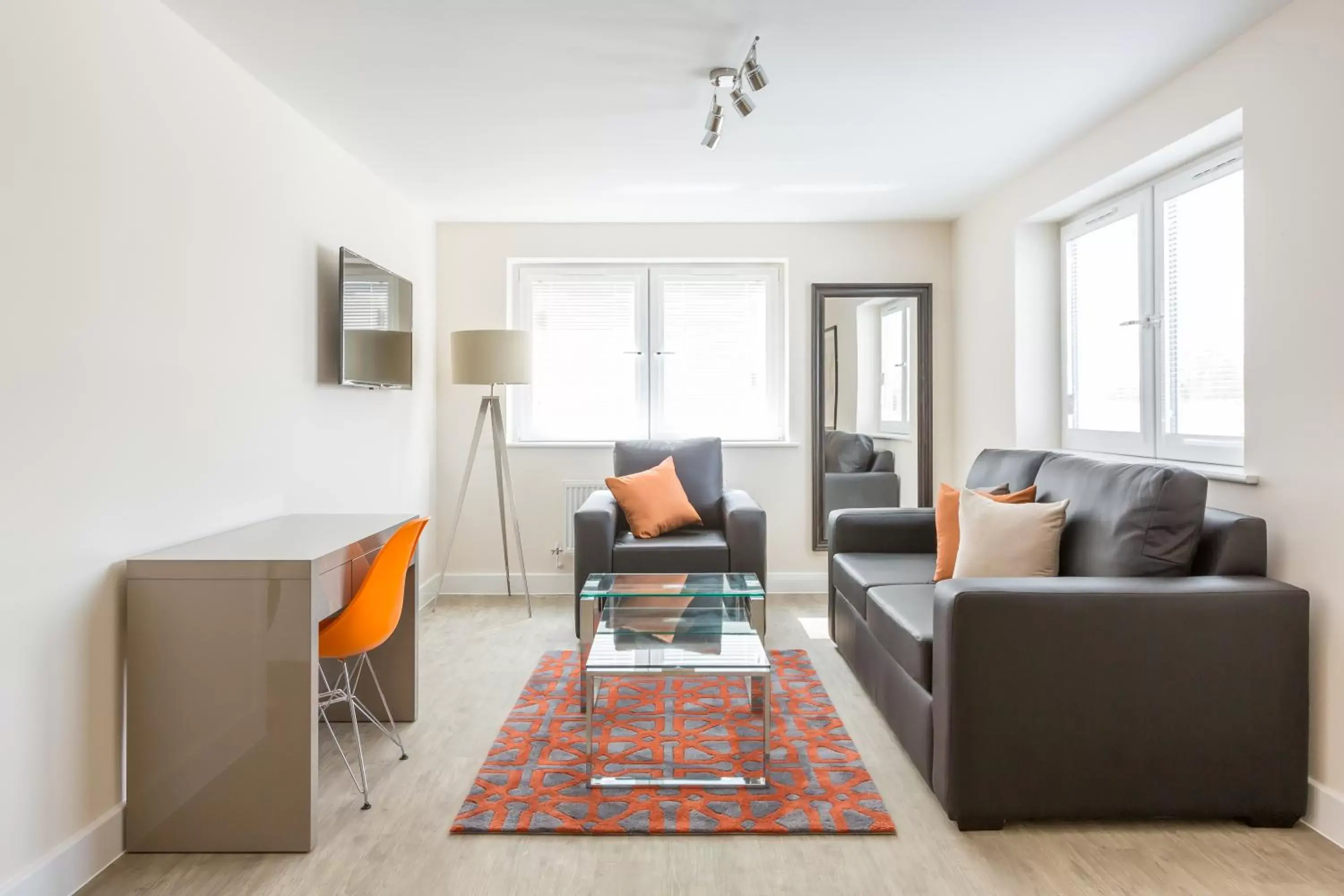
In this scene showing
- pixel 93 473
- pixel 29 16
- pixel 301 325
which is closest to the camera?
pixel 29 16

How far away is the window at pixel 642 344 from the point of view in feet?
17.8

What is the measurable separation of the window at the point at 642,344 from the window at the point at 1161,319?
6.30 ft

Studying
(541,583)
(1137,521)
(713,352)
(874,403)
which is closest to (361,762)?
(1137,521)

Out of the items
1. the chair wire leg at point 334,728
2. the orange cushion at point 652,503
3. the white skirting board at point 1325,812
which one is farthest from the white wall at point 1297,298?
the chair wire leg at point 334,728

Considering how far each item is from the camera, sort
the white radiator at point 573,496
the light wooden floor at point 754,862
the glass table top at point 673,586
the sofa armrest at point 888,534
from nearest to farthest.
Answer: the light wooden floor at point 754,862
the glass table top at point 673,586
the sofa armrest at point 888,534
the white radiator at point 573,496

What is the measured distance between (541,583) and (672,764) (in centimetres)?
277

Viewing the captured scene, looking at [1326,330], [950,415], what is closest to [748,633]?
[1326,330]

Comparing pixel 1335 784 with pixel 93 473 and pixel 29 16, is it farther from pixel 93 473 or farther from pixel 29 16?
pixel 29 16

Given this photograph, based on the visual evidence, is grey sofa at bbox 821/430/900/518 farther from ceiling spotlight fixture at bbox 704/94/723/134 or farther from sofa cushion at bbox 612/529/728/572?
ceiling spotlight fixture at bbox 704/94/723/134

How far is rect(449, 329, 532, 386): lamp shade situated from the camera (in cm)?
475

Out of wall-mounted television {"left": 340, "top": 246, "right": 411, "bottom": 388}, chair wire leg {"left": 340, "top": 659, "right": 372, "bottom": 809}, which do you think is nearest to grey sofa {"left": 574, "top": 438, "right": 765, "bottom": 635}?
wall-mounted television {"left": 340, "top": 246, "right": 411, "bottom": 388}

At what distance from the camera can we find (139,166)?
2.35m

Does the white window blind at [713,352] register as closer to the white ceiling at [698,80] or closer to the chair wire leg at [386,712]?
the white ceiling at [698,80]

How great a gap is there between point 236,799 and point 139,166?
1813mm
